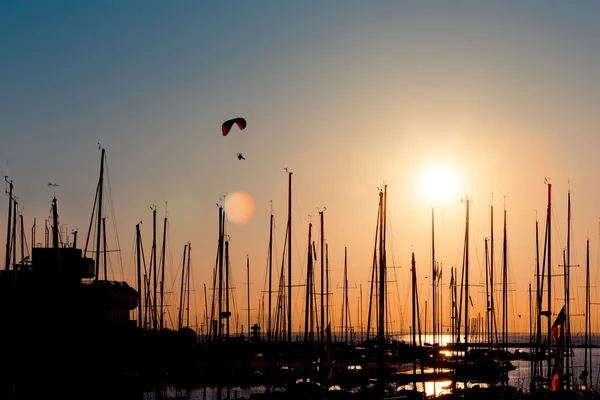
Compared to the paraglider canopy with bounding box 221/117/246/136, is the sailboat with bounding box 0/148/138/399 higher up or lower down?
lower down

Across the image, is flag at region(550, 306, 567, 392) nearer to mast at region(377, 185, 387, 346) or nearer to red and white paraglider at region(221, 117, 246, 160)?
mast at region(377, 185, 387, 346)

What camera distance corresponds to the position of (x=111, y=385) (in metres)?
52.4

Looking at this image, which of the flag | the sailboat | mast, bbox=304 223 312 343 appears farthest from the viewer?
mast, bbox=304 223 312 343

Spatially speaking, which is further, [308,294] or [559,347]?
[308,294]

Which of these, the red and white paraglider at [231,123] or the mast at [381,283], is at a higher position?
the red and white paraglider at [231,123]

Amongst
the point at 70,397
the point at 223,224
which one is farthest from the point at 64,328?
the point at 223,224

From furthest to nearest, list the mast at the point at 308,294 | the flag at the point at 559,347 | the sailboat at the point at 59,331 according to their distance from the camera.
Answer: the mast at the point at 308,294
the sailboat at the point at 59,331
the flag at the point at 559,347

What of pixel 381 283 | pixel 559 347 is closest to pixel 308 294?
pixel 381 283

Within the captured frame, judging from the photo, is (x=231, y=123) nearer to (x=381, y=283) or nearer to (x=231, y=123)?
(x=231, y=123)

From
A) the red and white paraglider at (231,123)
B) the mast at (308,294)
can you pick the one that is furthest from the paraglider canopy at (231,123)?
the mast at (308,294)

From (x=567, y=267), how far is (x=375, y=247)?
Answer: 13324mm

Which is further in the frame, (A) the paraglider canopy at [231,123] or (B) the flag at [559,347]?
(A) the paraglider canopy at [231,123]

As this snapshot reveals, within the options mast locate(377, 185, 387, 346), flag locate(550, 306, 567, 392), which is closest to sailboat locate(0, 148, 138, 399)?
mast locate(377, 185, 387, 346)

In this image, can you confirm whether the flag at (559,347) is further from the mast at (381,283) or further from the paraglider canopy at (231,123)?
the paraglider canopy at (231,123)
